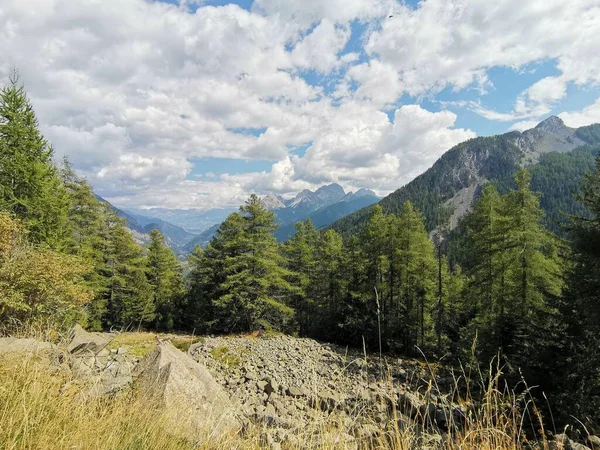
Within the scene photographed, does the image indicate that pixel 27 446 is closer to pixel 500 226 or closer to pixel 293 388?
pixel 293 388

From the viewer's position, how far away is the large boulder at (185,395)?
3352 millimetres

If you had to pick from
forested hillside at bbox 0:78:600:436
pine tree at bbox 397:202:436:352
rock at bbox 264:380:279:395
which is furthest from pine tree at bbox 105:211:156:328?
pine tree at bbox 397:202:436:352

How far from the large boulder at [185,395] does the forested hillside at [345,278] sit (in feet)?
3.11

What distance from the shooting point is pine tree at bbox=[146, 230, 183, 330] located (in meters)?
35.3

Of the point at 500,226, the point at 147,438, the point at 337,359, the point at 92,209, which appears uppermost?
the point at 92,209

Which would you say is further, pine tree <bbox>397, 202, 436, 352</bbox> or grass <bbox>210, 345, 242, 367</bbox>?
Answer: pine tree <bbox>397, 202, 436, 352</bbox>

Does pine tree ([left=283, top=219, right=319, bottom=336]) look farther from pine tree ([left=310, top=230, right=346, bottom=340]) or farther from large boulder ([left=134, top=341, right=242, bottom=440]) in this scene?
large boulder ([left=134, top=341, right=242, bottom=440])

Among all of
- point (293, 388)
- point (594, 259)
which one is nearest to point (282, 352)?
point (293, 388)

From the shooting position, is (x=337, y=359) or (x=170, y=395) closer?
(x=170, y=395)

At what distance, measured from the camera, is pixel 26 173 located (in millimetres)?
16750

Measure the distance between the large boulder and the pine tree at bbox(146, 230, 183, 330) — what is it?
101 feet

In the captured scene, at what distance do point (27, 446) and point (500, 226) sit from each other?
781 inches

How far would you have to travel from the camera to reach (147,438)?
2857 millimetres

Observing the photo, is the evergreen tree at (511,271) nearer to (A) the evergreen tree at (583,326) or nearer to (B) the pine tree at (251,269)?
(A) the evergreen tree at (583,326)
